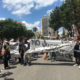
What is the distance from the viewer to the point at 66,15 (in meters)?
33.8

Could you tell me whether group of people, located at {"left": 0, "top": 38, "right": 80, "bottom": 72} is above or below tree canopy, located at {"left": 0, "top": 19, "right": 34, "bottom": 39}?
below

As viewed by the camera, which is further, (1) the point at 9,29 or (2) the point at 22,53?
(1) the point at 9,29

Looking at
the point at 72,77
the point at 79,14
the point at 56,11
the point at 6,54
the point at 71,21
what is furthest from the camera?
the point at 56,11

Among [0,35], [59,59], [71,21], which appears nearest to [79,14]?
[71,21]

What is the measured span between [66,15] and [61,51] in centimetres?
2184

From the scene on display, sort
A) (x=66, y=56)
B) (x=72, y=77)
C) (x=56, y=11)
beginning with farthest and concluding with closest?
(x=56, y=11) < (x=66, y=56) < (x=72, y=77)

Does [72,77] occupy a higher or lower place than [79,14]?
lower

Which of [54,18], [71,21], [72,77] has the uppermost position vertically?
[54,18]

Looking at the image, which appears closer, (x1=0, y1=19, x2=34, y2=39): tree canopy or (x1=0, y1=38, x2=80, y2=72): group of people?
(x1=0, y1=38, x2=80, y2=72): group of people

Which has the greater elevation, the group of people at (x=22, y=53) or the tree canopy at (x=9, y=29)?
the tree canopy at (x=9, y=29)

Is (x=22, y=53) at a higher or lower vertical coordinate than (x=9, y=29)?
lower

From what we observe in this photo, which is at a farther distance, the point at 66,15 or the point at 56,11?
the point at 56,11

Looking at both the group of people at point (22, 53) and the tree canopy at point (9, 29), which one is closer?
the group of people at point (22, 53)

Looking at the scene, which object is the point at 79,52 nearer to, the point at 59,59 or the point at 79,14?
the point at 59,59
